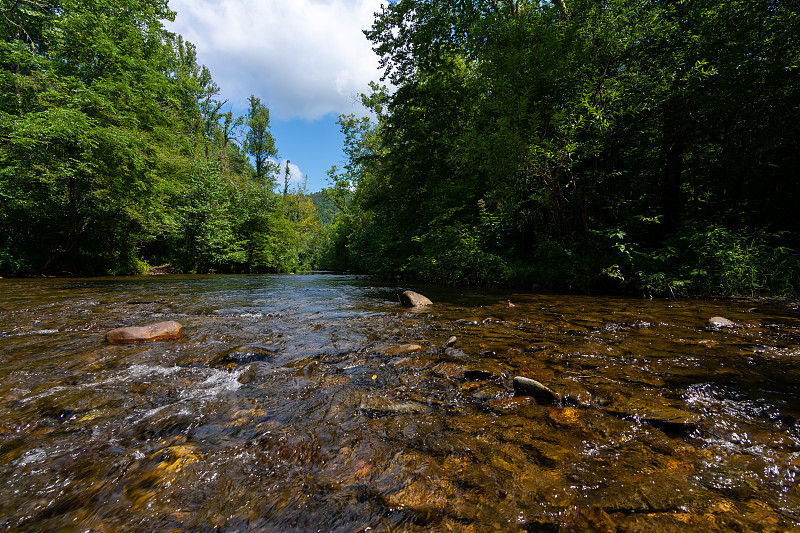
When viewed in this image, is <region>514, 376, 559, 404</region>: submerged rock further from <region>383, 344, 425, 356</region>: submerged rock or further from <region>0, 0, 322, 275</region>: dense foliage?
<region>0, 0, 322, 275</region>: dense foliage

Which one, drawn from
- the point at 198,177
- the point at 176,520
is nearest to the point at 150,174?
the point at 198,177

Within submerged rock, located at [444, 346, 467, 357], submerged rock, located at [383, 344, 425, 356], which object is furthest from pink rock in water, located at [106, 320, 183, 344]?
submerged rock, located at [444, 346, 467, 357]

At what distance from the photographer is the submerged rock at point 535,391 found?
251 cm

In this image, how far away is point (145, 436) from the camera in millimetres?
2035

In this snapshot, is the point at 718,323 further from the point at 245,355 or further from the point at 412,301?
the point at 245,355

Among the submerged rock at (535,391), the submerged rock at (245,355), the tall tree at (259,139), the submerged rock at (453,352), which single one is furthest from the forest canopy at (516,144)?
the tall tree at (259,139)

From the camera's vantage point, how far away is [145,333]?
4.18 metres

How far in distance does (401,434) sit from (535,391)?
1.28m

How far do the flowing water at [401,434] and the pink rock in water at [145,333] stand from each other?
167 millimetres

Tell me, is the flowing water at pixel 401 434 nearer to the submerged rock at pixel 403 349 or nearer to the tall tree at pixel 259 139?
the submerged rock at pixel 403 349

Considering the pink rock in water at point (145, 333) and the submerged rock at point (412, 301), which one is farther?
the submerged rock at point (412, 301)

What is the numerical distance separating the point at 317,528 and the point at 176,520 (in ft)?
2.24

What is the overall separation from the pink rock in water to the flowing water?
0.55 feet

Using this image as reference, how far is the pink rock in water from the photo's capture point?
403cm
